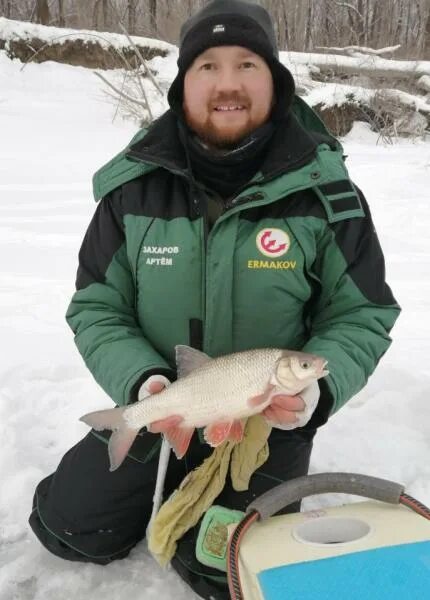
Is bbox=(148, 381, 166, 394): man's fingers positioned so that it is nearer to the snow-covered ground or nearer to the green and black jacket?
the green and black jacket

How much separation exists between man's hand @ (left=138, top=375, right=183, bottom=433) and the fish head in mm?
299

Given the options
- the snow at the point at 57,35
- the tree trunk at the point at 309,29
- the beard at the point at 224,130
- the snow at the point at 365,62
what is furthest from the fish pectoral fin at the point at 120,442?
the tree trunk at the point at 309,29

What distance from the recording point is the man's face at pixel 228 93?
1828mm

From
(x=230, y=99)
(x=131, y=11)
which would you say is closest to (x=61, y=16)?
(x=131, y=11)

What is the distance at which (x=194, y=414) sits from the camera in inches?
62.9

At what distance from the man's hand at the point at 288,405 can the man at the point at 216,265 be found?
13 cm

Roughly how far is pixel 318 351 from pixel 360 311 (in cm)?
20

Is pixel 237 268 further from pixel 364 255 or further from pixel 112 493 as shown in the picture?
pixel 112 493

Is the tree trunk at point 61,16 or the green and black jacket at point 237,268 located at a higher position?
the tree trunk at point 61,16

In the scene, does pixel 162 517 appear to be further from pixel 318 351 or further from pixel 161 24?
pixel 161 24

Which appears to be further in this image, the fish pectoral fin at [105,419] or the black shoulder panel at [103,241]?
the black shoulder panel at [103,241]

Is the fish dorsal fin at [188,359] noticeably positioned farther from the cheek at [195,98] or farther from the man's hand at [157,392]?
the cheek at [195,98]

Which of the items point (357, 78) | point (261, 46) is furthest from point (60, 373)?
point (357, 78)

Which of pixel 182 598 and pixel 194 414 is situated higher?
pixel 194 414
